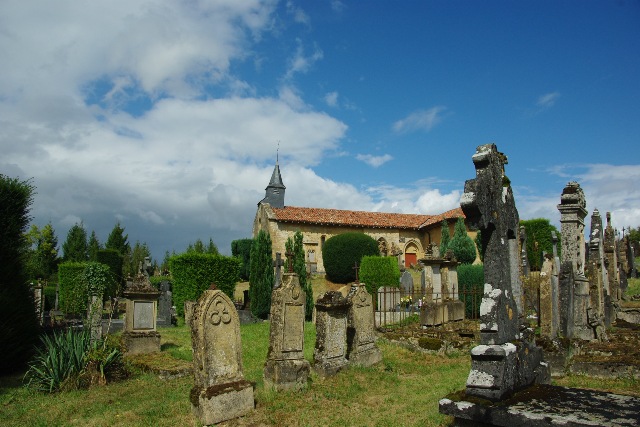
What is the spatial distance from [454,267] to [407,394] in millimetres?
9911

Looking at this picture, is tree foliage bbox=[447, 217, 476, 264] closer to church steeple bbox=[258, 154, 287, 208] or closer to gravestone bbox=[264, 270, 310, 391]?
church steeple bbox=[258, 154, 287, 208]

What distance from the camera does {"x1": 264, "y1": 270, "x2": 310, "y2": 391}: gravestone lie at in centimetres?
751

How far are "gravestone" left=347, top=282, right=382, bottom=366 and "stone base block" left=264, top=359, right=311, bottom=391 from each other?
192 centimetres

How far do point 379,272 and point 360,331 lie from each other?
15.1m

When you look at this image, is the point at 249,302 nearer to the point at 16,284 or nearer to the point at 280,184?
the point at 16,284

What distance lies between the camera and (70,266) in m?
25.2

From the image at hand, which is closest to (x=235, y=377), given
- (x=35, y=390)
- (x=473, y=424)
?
(x=473, y=424)

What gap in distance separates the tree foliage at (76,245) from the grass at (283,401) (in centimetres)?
3677

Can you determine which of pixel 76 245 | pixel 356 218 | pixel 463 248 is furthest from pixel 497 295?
pixel 76 245

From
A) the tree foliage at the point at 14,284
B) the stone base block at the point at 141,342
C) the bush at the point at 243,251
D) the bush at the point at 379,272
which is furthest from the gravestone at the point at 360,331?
the bush at the point at 243,251

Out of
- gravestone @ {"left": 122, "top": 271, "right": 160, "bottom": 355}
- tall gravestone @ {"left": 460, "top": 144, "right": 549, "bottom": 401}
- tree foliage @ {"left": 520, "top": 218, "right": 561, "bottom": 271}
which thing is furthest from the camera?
tree foliage @ {"left": 520, "top": 218, "right": 561, "bottom": 271}

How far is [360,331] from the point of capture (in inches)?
377

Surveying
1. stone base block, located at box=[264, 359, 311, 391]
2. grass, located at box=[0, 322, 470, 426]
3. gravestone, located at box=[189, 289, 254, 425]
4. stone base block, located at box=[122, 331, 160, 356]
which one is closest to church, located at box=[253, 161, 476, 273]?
stone base block, located at box=[122, 331, 160, 356]

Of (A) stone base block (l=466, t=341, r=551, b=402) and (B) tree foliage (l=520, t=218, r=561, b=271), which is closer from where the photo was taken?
(A) stone base block (l=466, t=341, r=551, b=402)
